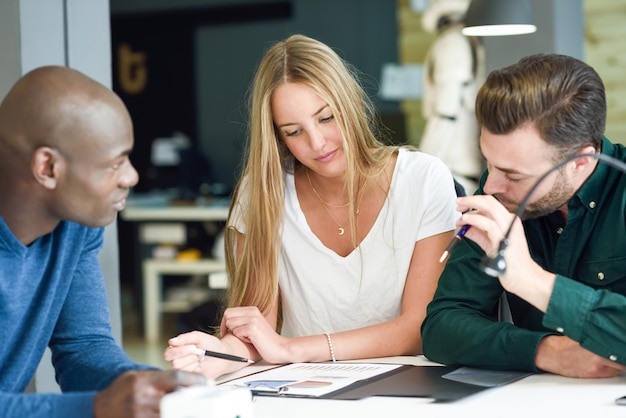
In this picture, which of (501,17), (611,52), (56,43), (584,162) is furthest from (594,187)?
(611,52)

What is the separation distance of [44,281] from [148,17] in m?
8.21

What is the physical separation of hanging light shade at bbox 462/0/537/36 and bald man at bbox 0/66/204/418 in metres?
2.92

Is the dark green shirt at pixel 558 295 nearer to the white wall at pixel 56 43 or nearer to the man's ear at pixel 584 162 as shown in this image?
the man's ear at pixel 584 162

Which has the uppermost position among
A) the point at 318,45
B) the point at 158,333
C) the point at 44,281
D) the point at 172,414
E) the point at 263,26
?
the point at 263,26

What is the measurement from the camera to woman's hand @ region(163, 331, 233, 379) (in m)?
2.06

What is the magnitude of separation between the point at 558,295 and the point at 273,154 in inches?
36.0

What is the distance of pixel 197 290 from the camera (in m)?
7.42

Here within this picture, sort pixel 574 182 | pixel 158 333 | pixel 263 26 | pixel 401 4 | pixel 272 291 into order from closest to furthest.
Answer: pixel 574 182, pixel 272 291, pixel 158 333, pixel 401 4, pixel 263 26

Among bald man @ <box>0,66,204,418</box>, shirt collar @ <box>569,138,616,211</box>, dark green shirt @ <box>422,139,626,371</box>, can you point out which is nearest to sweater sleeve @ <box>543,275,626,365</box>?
dark green shirt @ <box>422,139,626,371</box>

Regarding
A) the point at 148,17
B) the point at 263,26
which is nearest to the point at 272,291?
the point at 263,26

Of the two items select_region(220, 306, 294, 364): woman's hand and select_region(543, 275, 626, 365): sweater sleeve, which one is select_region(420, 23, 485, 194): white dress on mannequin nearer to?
select_region(220, 306, 294, 364): woman's hand

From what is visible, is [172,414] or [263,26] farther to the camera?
[263,26]

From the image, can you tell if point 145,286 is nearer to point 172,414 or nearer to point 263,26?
point 263,26

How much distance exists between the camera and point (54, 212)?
5.28ft
